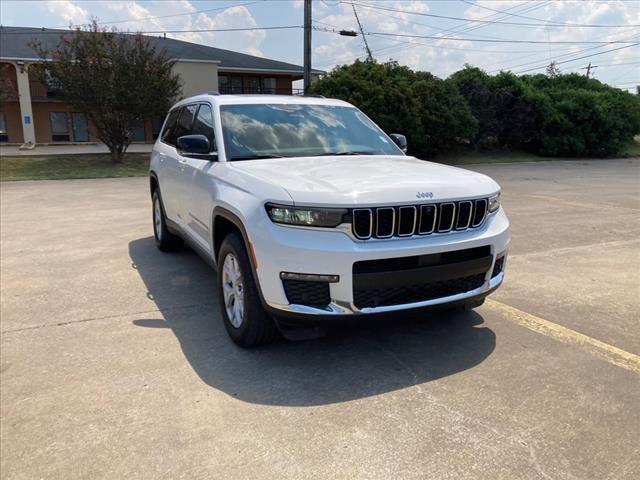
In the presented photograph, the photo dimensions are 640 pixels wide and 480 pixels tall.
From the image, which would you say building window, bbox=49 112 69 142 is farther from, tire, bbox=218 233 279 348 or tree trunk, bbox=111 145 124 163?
tire, bbox=218 233 279 348

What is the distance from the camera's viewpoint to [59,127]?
3503 centimetres

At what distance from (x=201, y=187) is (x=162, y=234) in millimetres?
2379

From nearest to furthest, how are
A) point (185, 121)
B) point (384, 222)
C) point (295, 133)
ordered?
point (384, 222), point (295, 133), point (185, 121)

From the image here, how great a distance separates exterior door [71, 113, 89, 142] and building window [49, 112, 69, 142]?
1.40 feet

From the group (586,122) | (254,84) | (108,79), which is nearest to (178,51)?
(254,84)

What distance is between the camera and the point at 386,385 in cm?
334

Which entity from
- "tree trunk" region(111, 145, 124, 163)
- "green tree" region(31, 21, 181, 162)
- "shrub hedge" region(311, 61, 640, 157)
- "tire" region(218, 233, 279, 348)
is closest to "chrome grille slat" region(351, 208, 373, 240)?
"tire" region(218, 233, 279, 348)

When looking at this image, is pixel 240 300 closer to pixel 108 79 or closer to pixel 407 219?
pixel 407 219

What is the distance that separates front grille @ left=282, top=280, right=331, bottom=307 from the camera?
324 cm

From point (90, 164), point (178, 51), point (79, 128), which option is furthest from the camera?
point (178, 51)

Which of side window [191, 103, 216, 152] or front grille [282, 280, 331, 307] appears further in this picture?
side window [191, 103, 216, 152]

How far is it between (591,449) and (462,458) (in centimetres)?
67

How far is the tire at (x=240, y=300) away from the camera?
3605 mm

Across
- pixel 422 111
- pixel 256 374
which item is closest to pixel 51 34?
pixel 422 111
